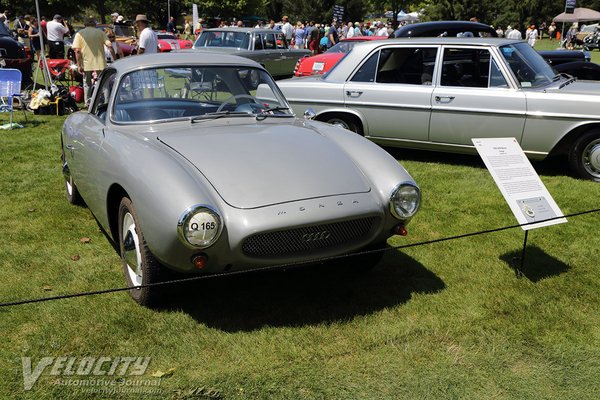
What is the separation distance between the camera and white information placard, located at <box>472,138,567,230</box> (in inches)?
162

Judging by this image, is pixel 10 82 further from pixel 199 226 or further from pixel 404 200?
pixel 404 200

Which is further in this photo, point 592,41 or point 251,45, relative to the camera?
point 592,41

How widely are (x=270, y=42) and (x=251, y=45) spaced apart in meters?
1.02

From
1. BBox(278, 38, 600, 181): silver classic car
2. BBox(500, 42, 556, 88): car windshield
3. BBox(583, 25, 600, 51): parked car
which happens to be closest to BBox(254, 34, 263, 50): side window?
BBox(278, 38, 600, 181): silver classic car

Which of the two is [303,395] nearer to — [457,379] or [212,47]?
[457,379]

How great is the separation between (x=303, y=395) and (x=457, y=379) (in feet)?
2.76

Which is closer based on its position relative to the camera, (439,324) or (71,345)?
(71,345)

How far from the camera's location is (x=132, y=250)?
3693 mm

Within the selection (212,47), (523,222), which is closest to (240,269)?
(523,222)

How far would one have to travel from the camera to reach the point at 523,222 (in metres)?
4.02

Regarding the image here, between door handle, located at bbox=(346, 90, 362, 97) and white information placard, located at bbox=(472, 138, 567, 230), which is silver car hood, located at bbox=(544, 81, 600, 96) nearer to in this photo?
door handle, located at bbox=(346, 90, 362, 97)

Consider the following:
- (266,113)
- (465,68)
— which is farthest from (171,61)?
(465,68)

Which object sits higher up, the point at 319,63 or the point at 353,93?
the point at 353,93

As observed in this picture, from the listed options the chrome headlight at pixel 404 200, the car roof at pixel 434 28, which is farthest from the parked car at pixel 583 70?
the chrome headlight at pixel 404 200
